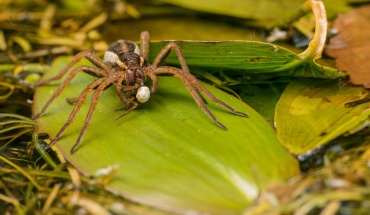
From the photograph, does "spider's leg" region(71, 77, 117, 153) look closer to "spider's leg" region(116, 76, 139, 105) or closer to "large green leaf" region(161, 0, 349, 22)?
"spider's leg" region(116, 76, 139, 105)

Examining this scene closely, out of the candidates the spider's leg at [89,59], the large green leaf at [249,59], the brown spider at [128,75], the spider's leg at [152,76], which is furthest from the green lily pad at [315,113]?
the spider's leg at [89,59]

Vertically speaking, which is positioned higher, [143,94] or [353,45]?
[353,45]

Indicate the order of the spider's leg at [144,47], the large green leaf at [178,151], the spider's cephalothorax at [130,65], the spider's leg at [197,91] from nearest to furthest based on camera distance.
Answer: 1. the large green leaf at [178,151]
2. the spider's leg at [197,91]
3. the spider's cephalothorax at [130,65]
4. the spider's leg at [144,47]

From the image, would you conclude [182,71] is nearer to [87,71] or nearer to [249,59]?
[249,59]

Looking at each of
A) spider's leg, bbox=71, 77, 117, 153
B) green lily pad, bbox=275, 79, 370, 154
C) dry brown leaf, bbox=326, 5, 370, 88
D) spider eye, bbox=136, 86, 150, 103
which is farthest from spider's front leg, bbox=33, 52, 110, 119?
dry brown leaf, bbox=326, 5, 370, 88

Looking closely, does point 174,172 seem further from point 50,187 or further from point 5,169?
point 5,169

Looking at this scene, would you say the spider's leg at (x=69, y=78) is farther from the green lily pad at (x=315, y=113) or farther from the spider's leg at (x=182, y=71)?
the green lily pad at (x=315, y=113)

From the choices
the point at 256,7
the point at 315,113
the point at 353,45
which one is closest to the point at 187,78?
the point at 315,113
